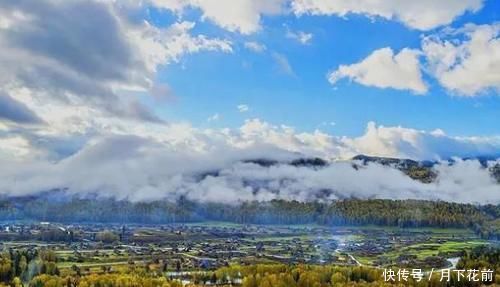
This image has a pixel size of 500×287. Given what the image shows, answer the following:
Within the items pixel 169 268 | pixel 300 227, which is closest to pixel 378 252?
pixel 169 268

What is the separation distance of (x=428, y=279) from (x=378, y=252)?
109ft

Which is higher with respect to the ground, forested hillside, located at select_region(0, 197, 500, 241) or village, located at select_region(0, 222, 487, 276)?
forested hillside, located at select_region(0, 197, 500, 241)

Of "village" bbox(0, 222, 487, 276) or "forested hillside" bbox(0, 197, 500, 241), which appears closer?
"village" bbox(0, 222, 487, 276)

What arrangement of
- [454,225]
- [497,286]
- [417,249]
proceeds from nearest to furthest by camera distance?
[497,286]
[417,249]
[454,225]

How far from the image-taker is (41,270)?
5359 centimetres

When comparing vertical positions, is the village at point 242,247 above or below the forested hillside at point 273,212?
below

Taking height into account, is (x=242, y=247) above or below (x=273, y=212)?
below

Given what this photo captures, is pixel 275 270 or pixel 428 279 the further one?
pixel 275 270

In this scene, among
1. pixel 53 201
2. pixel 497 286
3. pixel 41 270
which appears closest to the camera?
pixel 497 286

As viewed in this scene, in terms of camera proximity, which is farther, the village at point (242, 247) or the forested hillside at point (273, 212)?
the forested hillside at point (273, 212)

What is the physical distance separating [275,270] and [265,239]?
5120cm

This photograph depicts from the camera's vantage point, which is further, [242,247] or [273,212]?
[273,212]

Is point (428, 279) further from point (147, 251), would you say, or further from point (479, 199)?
point (479, 199)

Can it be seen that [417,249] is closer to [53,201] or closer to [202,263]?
[202,263]
